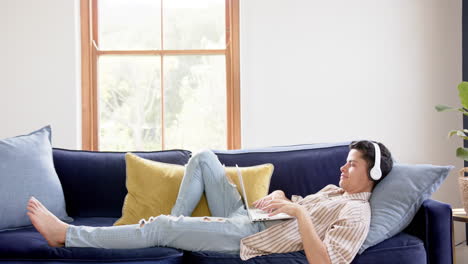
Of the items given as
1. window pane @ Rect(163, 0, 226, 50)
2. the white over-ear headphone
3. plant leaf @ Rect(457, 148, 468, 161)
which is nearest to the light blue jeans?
the white over-ear headphone

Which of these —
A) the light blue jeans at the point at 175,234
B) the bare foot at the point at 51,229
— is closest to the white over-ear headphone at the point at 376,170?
the light blue jeans at the point at 175,234

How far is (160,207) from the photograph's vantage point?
2805 millimetres

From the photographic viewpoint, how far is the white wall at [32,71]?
3.72 metres

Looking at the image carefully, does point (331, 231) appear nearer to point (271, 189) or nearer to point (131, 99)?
point (271, 189)

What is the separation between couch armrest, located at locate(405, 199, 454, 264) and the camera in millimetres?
2408

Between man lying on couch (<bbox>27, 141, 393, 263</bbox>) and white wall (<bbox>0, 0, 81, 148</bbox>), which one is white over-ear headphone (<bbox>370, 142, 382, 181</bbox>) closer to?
man lying on couch (<bbox>27, 141, 393, 263</bbox>)

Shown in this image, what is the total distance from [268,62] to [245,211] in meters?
1.44

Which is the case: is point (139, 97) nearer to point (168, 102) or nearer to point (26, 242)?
point (168, 102)

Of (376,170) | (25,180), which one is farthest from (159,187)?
(376,170)

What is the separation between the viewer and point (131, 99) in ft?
12.6

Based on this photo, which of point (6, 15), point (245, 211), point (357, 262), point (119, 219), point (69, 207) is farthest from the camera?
point (6, 15)

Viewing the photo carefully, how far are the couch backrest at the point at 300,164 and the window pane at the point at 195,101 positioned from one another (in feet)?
2.95

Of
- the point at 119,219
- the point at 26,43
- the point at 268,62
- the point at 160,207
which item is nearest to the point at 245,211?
the point at 160,207

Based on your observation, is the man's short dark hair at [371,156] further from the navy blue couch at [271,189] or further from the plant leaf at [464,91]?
the plant leaf at [464,91]
